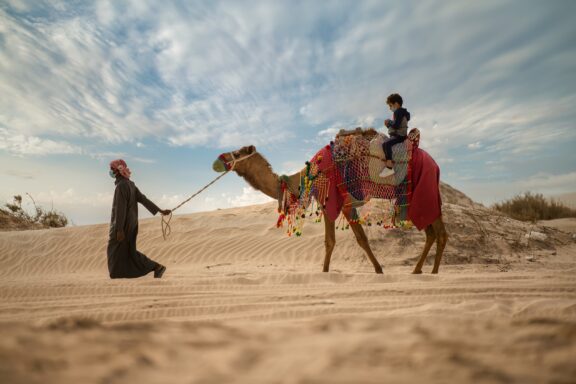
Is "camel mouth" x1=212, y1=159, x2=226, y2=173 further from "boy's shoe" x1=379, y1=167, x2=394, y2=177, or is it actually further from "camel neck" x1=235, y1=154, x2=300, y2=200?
"boy's shoe" x1=379, y1=167, x2=394, y2=177

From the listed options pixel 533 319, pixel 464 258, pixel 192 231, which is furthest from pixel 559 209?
pixel 533 319

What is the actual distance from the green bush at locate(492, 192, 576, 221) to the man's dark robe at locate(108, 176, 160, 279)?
1553cm

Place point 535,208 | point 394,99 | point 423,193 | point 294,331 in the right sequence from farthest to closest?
point 535,208 < point 394,99 < point 423,193 < point 294,331

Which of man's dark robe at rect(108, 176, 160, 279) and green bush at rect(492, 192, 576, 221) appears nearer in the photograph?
man's dark robe at rect(108, 176, 160, 279)

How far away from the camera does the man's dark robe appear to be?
589cm

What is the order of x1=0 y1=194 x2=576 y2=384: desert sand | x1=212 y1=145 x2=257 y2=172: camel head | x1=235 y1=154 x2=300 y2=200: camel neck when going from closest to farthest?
x1=0 y1=194 x2=576 y2=384: desert sand < x1=212 y1=145 x2=257 y2=172: camel head < x1=235 y1=154 x2=300 y2=200: camel neck

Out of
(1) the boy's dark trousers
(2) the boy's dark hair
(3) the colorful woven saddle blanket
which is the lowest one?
(3) the colorful woven saddle blanket

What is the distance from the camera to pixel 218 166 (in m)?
5.88

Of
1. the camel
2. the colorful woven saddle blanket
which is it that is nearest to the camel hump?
the colorful woven saddle blanket

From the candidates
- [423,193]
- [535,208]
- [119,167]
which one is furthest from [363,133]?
[535,208]

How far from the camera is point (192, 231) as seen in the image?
448 inches

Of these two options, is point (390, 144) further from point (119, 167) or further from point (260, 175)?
point (119, 167)

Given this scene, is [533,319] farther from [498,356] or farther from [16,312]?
[16,312]

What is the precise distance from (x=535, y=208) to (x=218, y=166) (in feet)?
53.6
